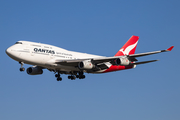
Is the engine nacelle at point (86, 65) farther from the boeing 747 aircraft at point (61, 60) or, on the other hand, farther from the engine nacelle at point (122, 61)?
the engine nacelle at point (122, 61)

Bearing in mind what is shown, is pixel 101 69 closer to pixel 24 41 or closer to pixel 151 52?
pixel 151 52

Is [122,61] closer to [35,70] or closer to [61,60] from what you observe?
[61,60]

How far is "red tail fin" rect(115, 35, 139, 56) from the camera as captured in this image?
60625 millimetres

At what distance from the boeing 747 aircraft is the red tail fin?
20.3 feet

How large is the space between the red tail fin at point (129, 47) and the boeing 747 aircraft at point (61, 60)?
6.18 meters

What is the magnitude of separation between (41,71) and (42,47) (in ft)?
27.4

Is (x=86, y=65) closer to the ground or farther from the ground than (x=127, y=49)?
closer to the ground

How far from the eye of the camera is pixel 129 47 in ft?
203

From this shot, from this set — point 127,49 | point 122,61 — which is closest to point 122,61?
point 122,61

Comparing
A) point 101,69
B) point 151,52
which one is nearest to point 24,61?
point 101,69

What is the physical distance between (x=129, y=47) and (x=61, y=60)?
18648 mm

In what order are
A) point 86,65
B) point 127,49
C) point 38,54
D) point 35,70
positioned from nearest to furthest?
point 38,54 → point 86,65 → point 35,70 → point 127,49

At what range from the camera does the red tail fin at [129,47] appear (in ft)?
199

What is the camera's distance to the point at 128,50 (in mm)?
61469
